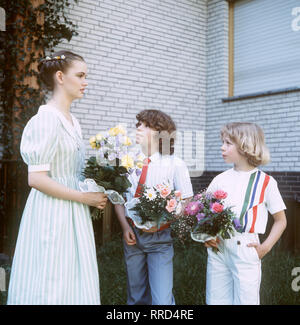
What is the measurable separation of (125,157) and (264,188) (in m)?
0.99

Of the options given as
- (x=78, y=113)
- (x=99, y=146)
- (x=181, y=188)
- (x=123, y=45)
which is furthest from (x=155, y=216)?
(x=123, y=45)

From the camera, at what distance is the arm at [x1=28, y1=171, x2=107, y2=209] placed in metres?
2.16

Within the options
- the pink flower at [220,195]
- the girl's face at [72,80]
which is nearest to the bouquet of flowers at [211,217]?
the pink flower at [220,195]

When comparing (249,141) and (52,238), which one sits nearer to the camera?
(52,238)

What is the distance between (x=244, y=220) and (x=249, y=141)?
1.73ft

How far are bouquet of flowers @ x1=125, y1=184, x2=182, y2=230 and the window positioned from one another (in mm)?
4525

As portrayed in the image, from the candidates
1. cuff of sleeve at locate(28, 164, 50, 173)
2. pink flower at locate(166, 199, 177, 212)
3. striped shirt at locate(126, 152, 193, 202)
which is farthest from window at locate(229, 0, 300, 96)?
cuff of sleeve at locate(28, 164, 50, 173)

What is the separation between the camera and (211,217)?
93.0 inches

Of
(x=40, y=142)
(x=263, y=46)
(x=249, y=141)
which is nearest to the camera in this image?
(x=40, y=142)

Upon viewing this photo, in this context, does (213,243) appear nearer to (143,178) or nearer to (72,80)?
(143,178)

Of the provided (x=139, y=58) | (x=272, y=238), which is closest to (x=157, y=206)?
(x=272, y=238)

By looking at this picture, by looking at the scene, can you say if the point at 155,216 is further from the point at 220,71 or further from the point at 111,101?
the point at 220,71

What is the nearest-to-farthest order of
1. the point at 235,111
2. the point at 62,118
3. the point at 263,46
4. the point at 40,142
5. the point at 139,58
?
the point at 40,142 → the point at 62,118 → the point at 139,58 → the point at 263,46 → the point at 235,111

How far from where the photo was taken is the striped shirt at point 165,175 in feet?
8.96
